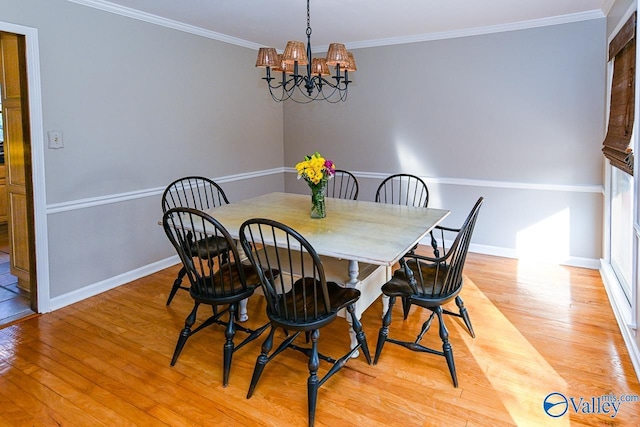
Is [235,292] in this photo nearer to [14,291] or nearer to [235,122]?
[14,291]

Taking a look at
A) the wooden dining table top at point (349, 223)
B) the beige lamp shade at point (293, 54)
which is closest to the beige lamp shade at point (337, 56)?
the beige lamp shade at point (293, 54)

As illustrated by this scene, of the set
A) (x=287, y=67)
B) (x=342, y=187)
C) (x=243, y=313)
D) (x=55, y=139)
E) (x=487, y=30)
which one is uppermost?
(x=487, y=30)

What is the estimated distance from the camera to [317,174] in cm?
272

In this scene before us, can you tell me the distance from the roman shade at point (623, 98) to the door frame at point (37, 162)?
3.75m

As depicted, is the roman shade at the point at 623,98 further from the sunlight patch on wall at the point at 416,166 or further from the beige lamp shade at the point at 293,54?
the beige lamp shade at the point at 293,54

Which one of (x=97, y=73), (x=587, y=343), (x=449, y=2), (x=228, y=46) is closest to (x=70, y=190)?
(x=97, y=73)

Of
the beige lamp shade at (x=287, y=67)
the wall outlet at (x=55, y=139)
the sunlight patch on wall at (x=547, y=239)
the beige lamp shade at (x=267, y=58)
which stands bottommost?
the sunlight patch on wall at (x=547, y=239)

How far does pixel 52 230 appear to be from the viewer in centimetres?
319

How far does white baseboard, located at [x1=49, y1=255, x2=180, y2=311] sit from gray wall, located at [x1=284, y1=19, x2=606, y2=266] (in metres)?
2.36

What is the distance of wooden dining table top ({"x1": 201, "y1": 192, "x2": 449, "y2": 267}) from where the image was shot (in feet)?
7.28

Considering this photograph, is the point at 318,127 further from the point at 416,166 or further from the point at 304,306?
the point at 304,306

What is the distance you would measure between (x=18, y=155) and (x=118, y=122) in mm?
788

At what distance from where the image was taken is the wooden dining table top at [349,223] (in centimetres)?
222

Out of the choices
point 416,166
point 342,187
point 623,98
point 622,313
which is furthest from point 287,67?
point 622,313
